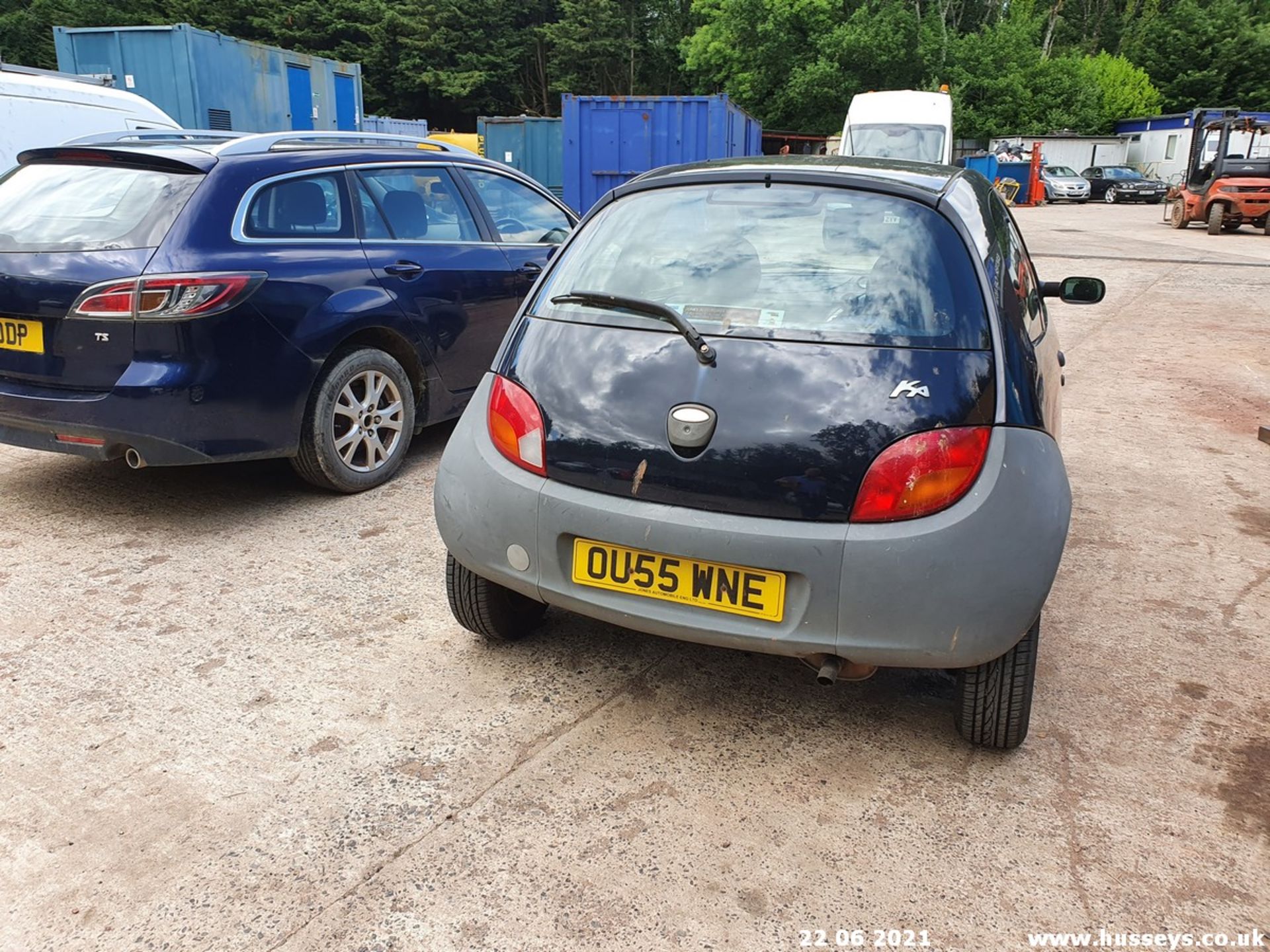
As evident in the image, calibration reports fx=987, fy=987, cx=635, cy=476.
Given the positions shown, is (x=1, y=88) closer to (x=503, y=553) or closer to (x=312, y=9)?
(x=503, y=553)

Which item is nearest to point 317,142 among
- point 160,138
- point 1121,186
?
point 160,138

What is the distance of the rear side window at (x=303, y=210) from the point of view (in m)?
4.30

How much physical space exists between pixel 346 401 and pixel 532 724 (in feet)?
7.54

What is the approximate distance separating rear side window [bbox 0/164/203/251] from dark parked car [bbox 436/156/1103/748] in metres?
1.97

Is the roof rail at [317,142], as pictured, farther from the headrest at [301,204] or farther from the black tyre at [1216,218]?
the black tyre at [1216,218]

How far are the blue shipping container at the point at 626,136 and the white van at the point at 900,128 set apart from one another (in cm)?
609

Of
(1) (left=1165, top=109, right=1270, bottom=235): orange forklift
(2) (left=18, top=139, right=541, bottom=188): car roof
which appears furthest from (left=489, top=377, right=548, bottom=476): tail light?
(1) (left=1165, top=109, right=1270, bottom=235): orange forklift

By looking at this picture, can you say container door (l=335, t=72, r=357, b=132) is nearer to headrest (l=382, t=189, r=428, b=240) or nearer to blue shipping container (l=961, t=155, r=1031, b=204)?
headrest (l=382, t=189, r=428, b=240)

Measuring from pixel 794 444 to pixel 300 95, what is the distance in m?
15.3

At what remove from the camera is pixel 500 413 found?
2883 millimetres

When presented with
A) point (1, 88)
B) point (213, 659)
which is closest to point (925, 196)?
point (213, 659)

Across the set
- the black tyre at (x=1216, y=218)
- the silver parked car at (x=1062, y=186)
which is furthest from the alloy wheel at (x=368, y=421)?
the silver parked car at (x=1062, y=186)

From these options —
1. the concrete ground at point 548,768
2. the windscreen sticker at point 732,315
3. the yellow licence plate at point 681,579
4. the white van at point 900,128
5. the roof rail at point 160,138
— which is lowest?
the concrete ground at point 548,768

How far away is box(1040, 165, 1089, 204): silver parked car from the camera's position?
38.2 metres
